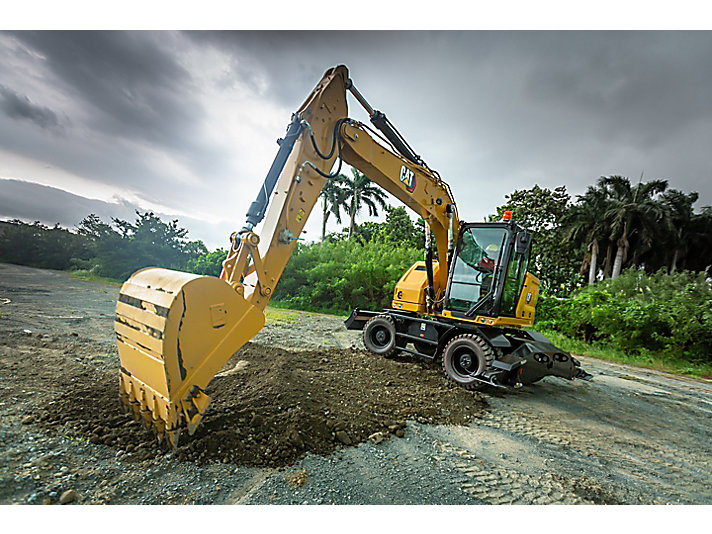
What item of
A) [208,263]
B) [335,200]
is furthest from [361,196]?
[208,263]

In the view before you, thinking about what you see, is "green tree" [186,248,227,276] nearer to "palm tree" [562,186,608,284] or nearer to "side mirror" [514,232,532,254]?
"side mirror" [514,232,532,254]

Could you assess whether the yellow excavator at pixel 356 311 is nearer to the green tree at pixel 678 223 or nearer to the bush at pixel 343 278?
the bush at pixel 343 278

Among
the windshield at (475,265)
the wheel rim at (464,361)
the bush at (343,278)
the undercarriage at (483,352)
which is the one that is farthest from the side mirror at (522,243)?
the bush at (343,278)

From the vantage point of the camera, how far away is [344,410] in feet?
10.4

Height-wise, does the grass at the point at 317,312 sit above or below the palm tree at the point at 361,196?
below

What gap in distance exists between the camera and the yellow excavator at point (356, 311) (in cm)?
232

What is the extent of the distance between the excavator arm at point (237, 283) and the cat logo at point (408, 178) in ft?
0.04

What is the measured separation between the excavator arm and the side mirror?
59.6 inches

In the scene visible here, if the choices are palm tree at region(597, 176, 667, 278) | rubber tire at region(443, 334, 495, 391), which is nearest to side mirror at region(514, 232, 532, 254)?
rubber tire at region(443, 334, 495, 391)

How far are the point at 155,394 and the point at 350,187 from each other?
71.9 feet

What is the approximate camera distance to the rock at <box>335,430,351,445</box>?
8.82 ft

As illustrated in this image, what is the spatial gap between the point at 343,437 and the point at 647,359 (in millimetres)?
7964

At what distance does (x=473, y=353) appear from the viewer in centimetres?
436

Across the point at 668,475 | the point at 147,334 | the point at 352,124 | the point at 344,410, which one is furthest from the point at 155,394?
the point at 668,475
